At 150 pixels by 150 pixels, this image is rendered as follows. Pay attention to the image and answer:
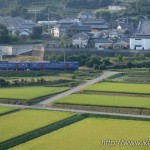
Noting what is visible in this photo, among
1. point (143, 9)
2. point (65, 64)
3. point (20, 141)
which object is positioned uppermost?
point (143, 9)

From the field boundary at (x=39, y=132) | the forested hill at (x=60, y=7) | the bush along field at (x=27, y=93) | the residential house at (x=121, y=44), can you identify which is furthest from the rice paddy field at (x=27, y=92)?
the forested hill at (x=60, y=7)

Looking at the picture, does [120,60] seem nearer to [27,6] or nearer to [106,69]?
[106,69]

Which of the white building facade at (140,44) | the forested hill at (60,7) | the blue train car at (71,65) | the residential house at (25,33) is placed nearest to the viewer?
the blue train car at (71,65)

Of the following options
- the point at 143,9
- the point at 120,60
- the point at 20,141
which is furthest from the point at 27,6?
the point at 20,141

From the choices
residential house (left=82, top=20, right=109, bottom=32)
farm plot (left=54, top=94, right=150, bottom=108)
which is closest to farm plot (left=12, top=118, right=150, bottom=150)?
farm plot (left=54, top=94, right=150, bottom=108)

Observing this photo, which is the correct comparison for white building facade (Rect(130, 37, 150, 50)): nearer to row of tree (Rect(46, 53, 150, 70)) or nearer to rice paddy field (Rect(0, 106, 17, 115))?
row of tree (Rect(46, 53, 150, 70))

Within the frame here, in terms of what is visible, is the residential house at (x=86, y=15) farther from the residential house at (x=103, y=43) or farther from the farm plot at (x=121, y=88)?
the farm plot at (x=121, y=88)
